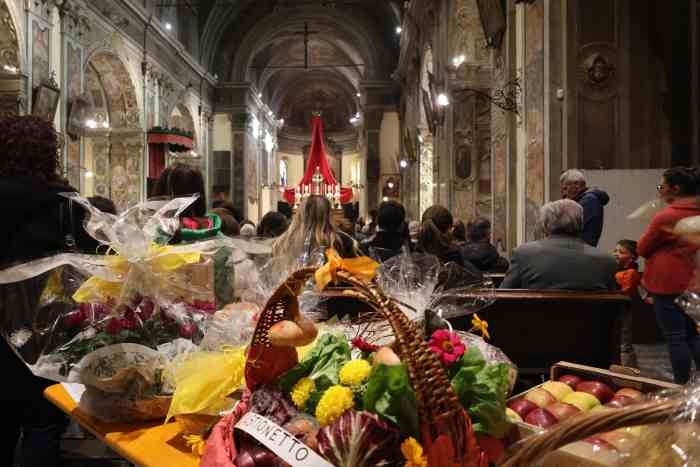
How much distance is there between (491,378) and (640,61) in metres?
5.24

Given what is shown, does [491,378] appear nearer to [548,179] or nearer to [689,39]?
[548,179]

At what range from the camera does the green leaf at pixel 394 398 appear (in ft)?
2.94

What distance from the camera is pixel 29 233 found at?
2031 millimetres

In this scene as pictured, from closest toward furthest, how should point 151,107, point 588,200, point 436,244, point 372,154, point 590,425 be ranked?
1. point 590,425
2. point 436,244
3. point 588,200
4. point 151,107
5. point 372,154

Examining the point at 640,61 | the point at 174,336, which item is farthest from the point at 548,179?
the point at 174,336

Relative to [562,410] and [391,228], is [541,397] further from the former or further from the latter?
[391,228]

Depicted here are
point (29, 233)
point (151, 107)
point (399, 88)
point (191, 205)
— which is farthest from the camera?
point (399, 88)

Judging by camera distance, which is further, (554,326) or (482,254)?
(482,254)

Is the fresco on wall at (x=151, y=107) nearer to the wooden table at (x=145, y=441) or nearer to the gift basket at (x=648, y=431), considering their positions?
the wooden table at (x=145, y=441)

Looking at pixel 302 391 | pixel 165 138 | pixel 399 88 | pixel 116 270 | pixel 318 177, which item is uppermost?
pixel 399 88

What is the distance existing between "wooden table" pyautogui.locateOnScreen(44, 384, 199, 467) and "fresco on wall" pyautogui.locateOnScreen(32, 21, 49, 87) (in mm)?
8706

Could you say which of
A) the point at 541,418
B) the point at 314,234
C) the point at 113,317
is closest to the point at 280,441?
the point at 541,418

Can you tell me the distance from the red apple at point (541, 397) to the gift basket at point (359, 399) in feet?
1.15

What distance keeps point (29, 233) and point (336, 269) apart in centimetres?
149
